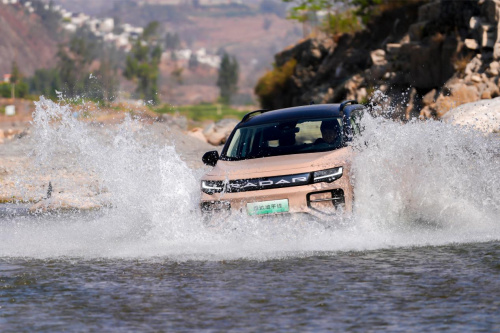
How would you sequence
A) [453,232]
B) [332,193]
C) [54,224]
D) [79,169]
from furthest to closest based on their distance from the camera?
[79,169] < [54,224] < [453,232] < [332,193]

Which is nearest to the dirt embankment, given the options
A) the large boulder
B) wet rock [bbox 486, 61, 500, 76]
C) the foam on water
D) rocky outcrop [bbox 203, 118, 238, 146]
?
the foam on water

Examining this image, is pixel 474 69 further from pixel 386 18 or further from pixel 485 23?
pixel 386 18

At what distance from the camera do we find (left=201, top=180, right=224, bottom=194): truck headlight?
10.4m

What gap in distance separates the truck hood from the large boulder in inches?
584

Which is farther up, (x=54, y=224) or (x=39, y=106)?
A: (x=39, y=106)

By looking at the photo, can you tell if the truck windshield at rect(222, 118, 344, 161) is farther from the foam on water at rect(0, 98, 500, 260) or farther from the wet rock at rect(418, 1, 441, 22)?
the wet rock at rect(418, 1, 441, 22)

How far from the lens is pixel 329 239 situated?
400 inches

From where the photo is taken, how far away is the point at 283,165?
10.3 meters

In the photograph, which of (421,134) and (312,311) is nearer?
(312,311)

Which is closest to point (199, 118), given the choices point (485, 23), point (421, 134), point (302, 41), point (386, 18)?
point (302, 41)

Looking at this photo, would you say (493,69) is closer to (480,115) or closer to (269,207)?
(480,115)

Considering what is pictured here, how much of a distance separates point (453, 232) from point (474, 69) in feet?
79.6

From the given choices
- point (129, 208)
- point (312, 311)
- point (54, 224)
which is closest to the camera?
point (312, 311)

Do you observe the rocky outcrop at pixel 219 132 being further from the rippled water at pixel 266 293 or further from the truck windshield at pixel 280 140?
the rippled water at pixel 266 293
